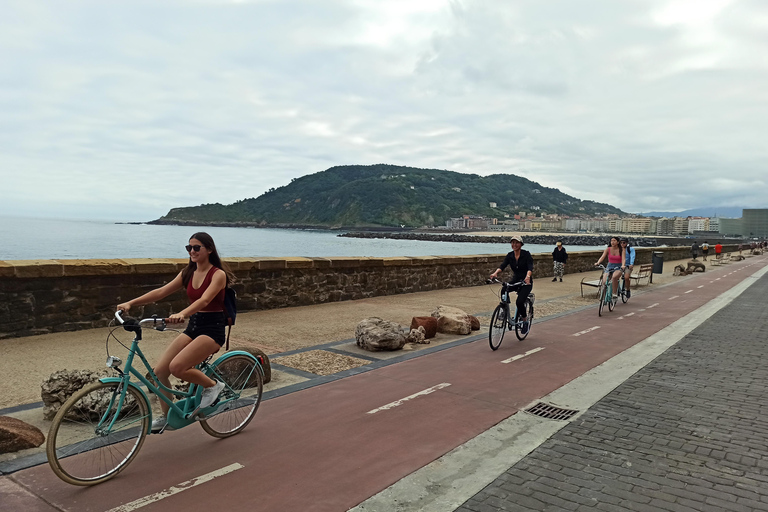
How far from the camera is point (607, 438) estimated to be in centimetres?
452

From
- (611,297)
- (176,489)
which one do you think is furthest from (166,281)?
(611,297)

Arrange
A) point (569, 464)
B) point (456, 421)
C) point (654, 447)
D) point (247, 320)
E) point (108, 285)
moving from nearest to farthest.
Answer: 1. point (569, 464)
2. point (654, 447)
3. point (456, 421)
4. point (108, 285)
5. point (247, 320)

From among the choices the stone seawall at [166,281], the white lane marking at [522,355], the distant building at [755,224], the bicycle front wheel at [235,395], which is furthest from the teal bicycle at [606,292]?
the distant building at [755,224]

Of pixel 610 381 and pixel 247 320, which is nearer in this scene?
pixel 610 381

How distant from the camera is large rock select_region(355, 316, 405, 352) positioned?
780cm

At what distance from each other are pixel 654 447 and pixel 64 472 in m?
4.49

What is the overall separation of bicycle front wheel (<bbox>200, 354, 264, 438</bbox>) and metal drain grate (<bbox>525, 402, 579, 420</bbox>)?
2.72m

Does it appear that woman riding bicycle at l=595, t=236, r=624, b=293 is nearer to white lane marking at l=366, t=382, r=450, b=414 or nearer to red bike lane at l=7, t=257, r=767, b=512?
red bike lane at l=7, t=257, r=767, b=512

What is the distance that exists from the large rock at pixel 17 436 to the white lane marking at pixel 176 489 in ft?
4.48

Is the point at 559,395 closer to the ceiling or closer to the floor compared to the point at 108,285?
closer to the floor

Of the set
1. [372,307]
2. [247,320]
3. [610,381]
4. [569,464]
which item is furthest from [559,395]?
[372,307]

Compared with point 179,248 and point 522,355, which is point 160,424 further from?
point 179,248

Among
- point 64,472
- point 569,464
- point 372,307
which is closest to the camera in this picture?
point 64,472

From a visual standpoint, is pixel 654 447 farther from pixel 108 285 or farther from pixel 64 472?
pixel 108 285
